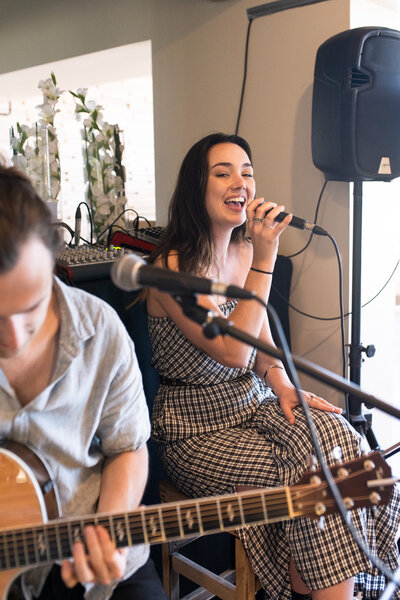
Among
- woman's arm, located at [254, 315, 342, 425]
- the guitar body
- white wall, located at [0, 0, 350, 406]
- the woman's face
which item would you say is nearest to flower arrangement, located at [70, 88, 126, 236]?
white wall, located at [0, 0, 350, 406]

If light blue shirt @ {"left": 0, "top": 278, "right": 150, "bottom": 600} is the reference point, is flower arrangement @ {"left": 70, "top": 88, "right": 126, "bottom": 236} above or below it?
above

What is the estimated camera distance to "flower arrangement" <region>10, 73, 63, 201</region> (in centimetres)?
231

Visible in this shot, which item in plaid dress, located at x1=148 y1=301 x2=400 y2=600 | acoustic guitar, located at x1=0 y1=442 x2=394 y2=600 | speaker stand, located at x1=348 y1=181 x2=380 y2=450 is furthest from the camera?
speaker stand, located at x1=348 y1=181 x2=380 y2=450

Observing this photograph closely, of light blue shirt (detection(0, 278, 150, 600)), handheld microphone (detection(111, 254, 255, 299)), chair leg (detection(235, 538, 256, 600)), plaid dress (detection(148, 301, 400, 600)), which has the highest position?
handheld microphone (detection(111, 254, 255, 299))

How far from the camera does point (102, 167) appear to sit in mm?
2340

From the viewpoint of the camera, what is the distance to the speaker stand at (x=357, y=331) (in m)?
2.06

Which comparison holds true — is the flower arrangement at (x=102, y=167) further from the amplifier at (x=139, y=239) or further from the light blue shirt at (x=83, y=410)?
the light blue shirt at (x=83, y=410)

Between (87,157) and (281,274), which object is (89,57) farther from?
(281,274)

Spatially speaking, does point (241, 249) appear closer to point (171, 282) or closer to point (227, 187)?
point (227, 187)

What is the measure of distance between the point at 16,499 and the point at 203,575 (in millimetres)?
790

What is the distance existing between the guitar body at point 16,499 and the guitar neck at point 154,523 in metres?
0.03

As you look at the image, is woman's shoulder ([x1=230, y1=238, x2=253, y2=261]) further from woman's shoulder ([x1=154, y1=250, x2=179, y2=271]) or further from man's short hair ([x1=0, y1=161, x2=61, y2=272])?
man's short hair ([x1=0, y1=161, x2=61, y2=272])

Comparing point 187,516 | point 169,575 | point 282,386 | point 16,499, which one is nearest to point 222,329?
point 187,516

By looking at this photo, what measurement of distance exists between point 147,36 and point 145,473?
2.26 meters
